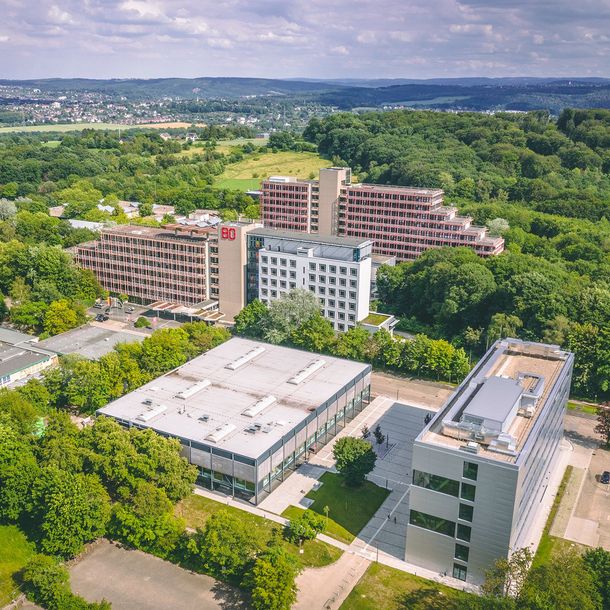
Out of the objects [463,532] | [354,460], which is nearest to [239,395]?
[354,460]

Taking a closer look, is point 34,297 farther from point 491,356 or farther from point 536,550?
point 536,550

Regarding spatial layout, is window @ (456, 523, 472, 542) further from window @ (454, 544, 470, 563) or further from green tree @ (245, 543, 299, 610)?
green tree @ (245, 543, 299, 610)

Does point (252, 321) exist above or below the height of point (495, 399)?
below

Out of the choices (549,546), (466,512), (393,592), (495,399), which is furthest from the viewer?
(549,546)

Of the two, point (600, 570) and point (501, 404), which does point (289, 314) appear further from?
point (600, 570)

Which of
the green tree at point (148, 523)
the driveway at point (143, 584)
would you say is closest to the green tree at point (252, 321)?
the green tree at point (148, 523)

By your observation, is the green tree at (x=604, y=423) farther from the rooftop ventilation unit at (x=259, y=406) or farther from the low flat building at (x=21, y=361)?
the low flat building at (x=21, y=361)

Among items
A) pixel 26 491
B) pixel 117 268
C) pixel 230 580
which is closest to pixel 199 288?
pixel 117 268
